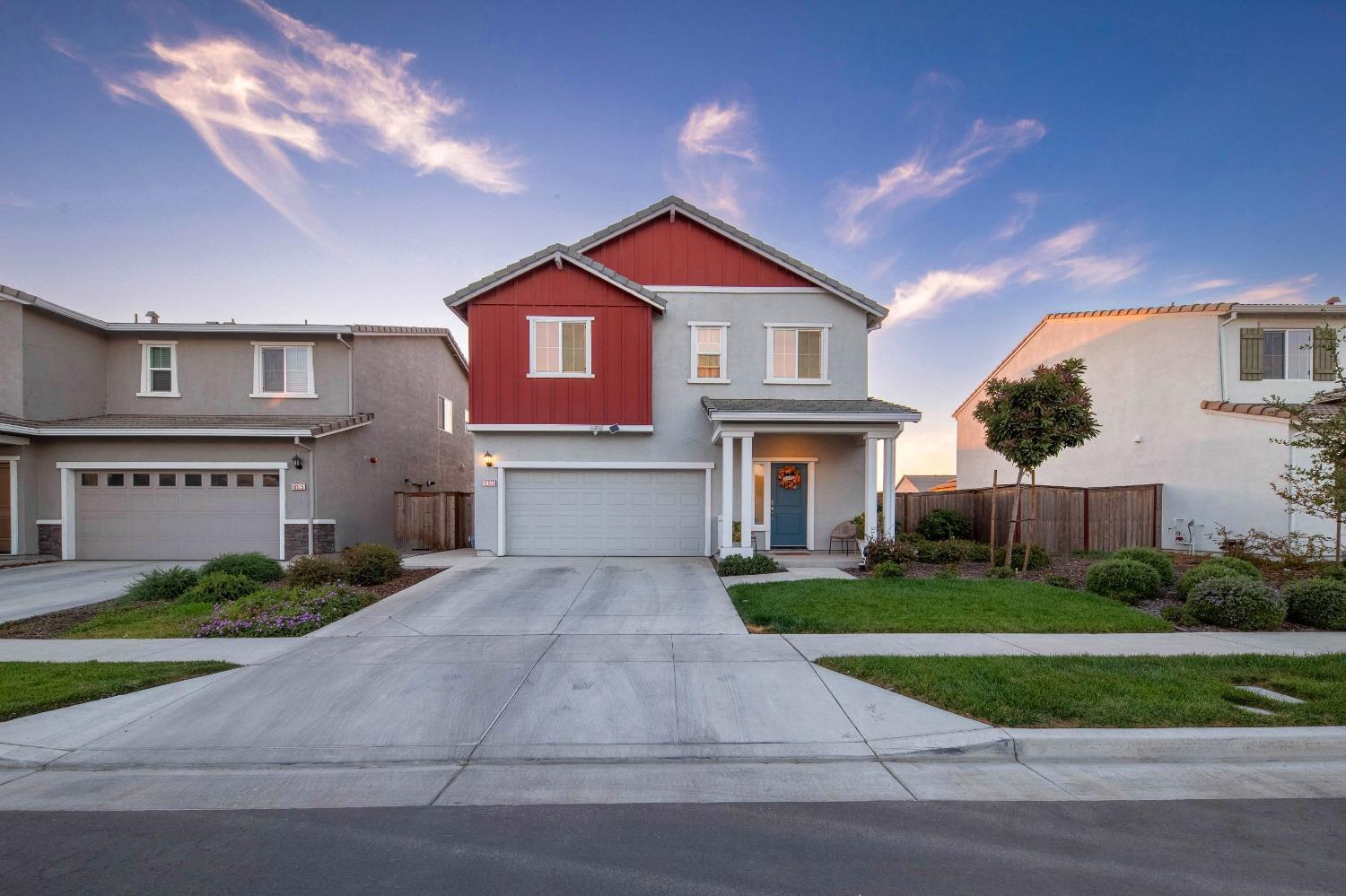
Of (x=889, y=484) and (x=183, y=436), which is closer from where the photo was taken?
(x=889, y=484)

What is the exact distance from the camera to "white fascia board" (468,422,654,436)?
14.7m

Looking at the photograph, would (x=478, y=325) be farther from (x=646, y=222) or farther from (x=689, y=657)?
(x=689, y=657)

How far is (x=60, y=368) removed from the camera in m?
15.7

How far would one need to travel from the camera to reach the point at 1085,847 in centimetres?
338

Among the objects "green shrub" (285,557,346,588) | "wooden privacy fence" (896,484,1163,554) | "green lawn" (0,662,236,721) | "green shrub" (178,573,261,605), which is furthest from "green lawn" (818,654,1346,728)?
"wooden privacy fence" (896,484,1163,554)

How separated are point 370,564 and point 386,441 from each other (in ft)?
25.8

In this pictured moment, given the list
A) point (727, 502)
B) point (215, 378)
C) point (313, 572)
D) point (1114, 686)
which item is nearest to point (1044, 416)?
point (727, 502)

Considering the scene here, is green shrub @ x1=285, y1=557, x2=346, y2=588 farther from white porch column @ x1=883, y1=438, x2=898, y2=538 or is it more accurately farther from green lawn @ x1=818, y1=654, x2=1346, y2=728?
white porch column @ x1=883, y1=438, x2=898, y2=538

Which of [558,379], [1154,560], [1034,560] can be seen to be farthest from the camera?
[558,379]

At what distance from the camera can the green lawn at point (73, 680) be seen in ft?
17.8

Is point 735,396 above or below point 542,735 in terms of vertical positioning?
above

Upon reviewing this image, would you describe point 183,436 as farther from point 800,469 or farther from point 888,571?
point 888,571

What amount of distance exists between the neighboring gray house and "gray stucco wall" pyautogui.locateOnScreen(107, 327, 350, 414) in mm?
35

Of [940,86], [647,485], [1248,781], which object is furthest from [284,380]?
[1248,781]
